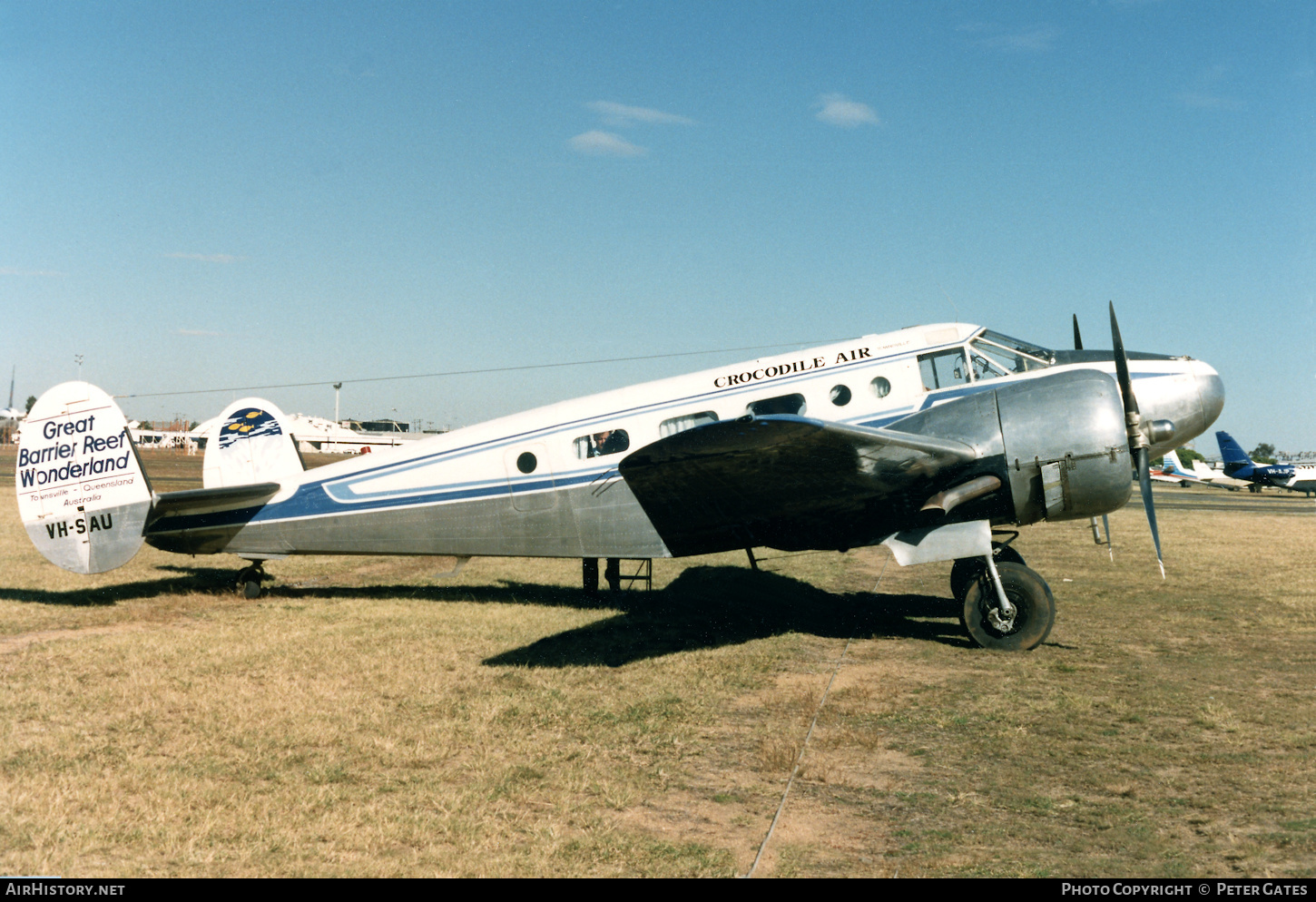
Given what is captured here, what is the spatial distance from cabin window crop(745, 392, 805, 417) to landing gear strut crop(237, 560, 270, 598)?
25.0 ft

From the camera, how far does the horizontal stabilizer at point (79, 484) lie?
11297 mm

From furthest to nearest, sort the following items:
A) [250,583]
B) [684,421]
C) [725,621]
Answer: [250,583], [725,621], [684,421]

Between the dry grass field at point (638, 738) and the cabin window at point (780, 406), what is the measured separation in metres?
2.71

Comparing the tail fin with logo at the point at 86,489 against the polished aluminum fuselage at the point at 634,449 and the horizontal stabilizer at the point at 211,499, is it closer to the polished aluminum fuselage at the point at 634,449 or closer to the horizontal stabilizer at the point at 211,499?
the horizontal stabilizer at the point at 211,499

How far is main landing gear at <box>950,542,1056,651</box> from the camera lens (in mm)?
9086

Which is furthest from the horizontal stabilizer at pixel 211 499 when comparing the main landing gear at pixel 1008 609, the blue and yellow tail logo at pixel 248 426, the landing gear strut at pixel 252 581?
the main landing gear at pixel 1008 609

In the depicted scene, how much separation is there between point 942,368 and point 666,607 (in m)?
5.08

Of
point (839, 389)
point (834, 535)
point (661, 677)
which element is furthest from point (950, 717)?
point (839, 389)

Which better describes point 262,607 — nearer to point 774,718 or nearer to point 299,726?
point 299,726

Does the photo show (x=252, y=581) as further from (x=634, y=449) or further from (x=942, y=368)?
(x=942, y=368)

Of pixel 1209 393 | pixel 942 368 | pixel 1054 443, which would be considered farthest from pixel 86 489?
pixel 1209 393

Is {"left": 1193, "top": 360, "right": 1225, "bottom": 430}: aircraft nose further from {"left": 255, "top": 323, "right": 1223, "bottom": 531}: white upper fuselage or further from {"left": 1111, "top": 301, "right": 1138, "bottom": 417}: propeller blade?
{"left": 1111, "top": 301, "right": 1138, "bottom": 417}: propeller blade

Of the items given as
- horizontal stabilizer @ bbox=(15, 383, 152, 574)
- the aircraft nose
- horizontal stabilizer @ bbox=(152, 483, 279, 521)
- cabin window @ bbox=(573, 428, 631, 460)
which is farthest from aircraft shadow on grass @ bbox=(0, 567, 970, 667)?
the aircraft nose

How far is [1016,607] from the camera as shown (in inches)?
361
